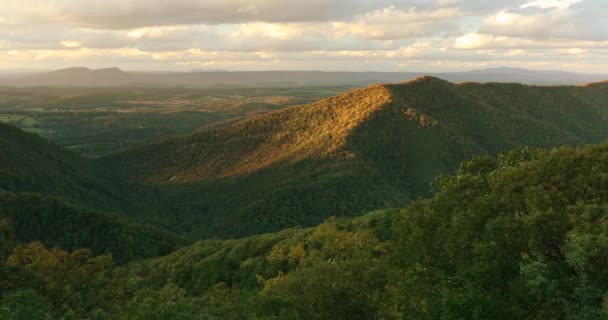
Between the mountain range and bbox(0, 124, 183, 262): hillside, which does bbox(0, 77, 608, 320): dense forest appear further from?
the mountain range

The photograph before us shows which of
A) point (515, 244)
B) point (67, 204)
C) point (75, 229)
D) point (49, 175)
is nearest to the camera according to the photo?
Answer: point (515, 244)

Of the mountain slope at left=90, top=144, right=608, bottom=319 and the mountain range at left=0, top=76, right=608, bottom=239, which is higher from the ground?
the mountain slope at left=90, top=144, right=608, bottom=319

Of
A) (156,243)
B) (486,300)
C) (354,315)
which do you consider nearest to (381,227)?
(354,315)

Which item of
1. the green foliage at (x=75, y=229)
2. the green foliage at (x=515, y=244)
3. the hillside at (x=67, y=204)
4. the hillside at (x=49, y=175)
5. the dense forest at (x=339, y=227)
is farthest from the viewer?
the hillside at (x=49, y=175)

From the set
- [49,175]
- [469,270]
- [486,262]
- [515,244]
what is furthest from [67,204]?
[515,244]

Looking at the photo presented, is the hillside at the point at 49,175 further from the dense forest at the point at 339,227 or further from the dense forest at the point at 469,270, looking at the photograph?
the dense forest at the point at 469,270

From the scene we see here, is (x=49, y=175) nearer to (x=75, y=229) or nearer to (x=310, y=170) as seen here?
(x=75, y=229)

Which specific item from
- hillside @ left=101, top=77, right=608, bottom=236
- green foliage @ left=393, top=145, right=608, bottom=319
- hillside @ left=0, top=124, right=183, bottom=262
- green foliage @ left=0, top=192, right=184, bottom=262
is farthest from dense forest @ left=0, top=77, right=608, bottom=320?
hillside @ left=101, top=77, right=608, bottom=236

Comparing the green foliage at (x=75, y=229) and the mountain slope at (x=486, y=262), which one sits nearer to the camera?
the mountain slope at (x=486, y=262)

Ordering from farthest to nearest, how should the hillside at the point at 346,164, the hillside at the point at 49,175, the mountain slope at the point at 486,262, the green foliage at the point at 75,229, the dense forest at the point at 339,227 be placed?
the hillside at the point at 49,175 < the hillside at the point at 346,164 < the green foliage at the point at 75,229 < the dense forest at the point at 339,227 < the mountain slope at the point at 486,262

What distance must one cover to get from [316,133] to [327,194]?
51.5 meters

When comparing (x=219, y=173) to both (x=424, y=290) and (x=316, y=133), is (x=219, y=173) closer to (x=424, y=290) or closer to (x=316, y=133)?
(x=316, y=133)

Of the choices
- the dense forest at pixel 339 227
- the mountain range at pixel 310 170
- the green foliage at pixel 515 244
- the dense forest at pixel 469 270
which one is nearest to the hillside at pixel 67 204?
the dense forest at pixel 339 227

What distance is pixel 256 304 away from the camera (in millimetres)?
33344
